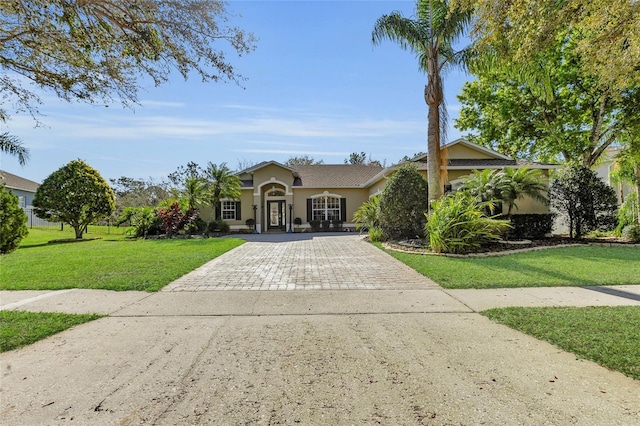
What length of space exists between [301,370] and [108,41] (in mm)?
5877

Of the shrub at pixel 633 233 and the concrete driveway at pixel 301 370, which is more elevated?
the shrub at pixel 633 233

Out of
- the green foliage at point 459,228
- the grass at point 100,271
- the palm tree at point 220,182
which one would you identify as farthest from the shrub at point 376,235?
the palm tree at point 220,182

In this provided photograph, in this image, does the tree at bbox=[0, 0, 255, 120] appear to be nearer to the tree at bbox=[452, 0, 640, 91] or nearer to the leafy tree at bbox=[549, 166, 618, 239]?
the tree at bbox=[452, 0, 640, 91]

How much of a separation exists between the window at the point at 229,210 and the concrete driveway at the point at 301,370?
59.0 feet

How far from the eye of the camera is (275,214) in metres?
24.3

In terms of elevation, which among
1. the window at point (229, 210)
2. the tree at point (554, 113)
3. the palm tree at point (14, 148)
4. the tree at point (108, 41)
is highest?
the tree at point (554, 113)

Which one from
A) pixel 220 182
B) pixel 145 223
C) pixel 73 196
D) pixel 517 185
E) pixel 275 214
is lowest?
pixel 145 223

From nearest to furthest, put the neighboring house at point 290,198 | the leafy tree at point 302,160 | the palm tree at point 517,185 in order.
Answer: the palm tree at point 517,185
the neighboring house at point 290,198
the leafy tree at point 302,160

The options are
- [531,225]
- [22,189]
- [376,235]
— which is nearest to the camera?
[531,225]

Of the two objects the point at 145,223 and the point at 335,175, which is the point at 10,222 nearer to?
the point at 145,223

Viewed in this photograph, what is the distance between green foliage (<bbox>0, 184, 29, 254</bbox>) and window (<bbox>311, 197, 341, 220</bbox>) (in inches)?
607

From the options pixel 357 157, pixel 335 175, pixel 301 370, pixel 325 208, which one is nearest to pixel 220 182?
pixel 325 208

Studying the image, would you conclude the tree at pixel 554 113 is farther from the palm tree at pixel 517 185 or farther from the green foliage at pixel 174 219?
the green foliage at pixel 174 219

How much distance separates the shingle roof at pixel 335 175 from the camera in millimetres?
23172
